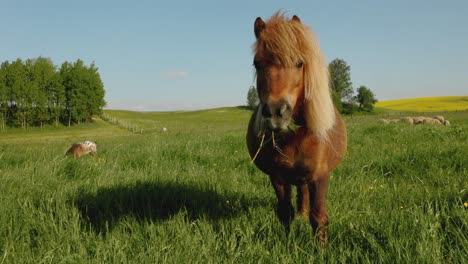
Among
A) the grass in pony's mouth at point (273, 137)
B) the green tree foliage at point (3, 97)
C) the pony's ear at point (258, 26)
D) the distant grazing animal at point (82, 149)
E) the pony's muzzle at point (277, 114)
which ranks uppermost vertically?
the green tree foliage at point (3, 97)

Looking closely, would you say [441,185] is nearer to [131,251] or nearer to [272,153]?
[272,153]

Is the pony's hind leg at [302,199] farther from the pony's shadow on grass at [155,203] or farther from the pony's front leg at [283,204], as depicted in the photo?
the pony's front leg at [283,204]

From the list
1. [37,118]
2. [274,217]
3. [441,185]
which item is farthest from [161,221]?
[37,118]

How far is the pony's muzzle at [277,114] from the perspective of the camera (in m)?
2.35

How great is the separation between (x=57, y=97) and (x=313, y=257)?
80813 millimetres

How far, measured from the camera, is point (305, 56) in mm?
2635

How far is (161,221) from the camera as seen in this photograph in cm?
346

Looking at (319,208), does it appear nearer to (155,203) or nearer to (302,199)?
(302,199)

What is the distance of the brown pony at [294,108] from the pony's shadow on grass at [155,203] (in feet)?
3.28

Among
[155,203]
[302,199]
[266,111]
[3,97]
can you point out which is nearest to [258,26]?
[266,111]

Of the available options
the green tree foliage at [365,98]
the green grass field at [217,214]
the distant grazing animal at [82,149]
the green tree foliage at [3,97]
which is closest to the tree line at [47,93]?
the green tree foliage at [3,97]

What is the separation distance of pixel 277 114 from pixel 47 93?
3216 inches

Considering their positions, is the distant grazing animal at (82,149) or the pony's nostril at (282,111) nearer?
the pony's nostril at (282,111)

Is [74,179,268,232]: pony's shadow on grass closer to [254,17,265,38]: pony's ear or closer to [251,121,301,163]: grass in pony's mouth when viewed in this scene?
[251,121,301,163]: grass in pony's mouth
